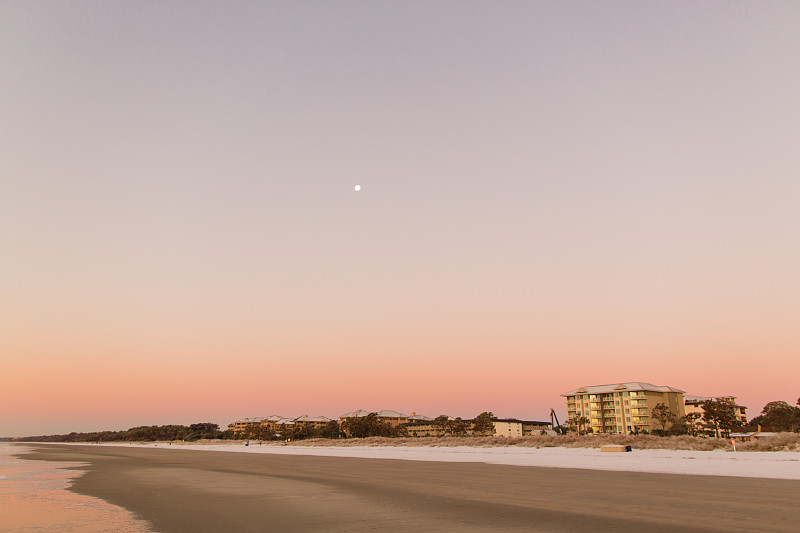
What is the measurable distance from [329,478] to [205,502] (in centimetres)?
1175

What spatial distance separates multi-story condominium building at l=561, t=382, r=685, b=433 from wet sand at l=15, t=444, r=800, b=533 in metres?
151

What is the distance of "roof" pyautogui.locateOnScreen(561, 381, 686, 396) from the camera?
173 metres

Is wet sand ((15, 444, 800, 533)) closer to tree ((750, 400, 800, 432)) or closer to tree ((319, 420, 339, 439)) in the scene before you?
tree ((750, 400, 800, 432))

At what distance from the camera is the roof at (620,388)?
17288cm

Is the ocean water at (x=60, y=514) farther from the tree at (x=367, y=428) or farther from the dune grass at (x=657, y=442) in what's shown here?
the tree at (x=367, y=428)

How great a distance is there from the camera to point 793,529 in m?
12.7

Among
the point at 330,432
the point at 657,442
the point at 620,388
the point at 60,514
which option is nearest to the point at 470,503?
the point at 60,514

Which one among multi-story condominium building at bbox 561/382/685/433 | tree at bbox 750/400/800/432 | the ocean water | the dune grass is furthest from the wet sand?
multi-story condominium building at bbox 561/382/685/433

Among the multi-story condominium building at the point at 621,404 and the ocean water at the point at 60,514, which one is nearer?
the ocean water at the point at 60,514

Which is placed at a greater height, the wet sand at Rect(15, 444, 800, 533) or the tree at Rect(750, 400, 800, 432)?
the wet sand at Rect(15, 444, 800, 533)

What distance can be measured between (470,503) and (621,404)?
174 meters

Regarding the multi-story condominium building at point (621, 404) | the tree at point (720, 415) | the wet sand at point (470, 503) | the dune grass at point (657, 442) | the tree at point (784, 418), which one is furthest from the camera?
the multi-story condominium building at point (621, 404)

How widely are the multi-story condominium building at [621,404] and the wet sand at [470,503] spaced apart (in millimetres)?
150565

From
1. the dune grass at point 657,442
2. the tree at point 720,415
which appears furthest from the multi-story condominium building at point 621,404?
the dune grass at point 657,442
